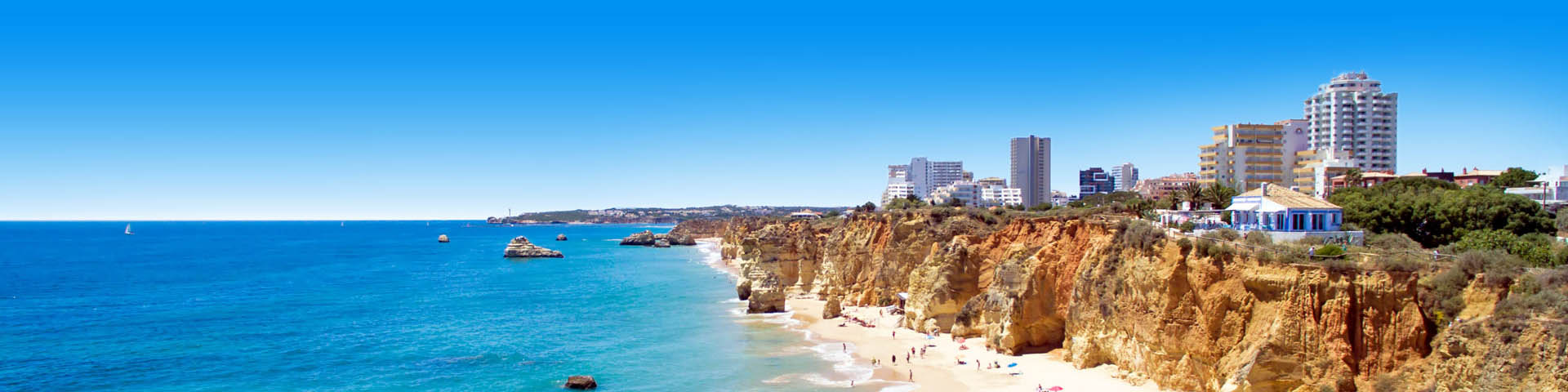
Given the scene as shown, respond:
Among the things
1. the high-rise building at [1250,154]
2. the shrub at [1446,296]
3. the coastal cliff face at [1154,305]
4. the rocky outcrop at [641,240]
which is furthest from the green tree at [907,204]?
the rocky outcrop at [641,240]

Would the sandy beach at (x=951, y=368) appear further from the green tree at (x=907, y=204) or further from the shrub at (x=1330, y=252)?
the green tree at (x=907, y=204)

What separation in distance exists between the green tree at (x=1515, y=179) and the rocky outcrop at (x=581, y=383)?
185ft

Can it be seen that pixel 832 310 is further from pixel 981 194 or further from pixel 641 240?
pixel 981 194

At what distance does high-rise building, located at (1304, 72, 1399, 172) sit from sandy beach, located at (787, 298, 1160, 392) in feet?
295

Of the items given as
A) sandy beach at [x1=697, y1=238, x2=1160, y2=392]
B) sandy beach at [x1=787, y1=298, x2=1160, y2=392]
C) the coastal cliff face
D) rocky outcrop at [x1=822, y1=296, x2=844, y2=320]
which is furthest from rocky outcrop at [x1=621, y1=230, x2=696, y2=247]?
sandy beach at [x1=787, y1=298, x2=1160, y2=392]

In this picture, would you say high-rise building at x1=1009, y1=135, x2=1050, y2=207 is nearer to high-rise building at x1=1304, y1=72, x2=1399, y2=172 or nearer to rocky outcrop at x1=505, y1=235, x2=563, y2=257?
high-rise building at x1=1304, y1=72, x2=1399, y2=172

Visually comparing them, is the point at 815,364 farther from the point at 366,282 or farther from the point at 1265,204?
the point at 366,282

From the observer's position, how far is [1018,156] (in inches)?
7318

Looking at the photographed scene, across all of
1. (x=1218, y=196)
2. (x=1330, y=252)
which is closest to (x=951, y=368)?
(x=1330, y=252)

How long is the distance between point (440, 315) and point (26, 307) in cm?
3190

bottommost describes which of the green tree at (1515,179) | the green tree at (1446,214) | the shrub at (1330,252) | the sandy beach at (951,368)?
the sandy beach at (951,368)

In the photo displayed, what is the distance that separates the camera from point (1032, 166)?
7106 inches

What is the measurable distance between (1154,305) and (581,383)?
2193 centimetres

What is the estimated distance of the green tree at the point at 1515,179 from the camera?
51306 mm
